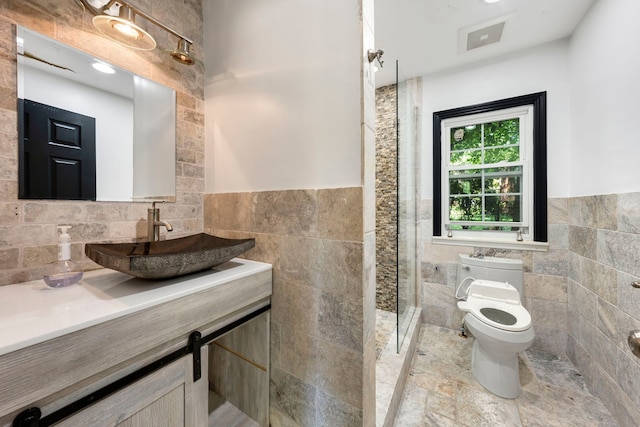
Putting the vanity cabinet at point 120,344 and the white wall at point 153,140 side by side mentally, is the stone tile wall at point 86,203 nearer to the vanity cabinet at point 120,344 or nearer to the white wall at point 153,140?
the white wall at point 153,140

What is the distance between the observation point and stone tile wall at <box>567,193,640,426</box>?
1259 millimetres

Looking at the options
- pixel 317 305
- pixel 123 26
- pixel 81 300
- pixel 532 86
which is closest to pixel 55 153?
pixel 123 26

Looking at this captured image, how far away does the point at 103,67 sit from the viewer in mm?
1134

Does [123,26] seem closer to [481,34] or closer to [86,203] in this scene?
[86,203]

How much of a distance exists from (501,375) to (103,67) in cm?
290

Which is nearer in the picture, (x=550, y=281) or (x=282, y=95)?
(x=282, y=95)

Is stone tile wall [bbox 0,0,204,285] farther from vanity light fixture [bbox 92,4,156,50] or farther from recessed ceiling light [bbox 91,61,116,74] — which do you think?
vanity light fixture [bbox 92,4,156,50]

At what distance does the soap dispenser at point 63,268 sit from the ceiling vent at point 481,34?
2.72m

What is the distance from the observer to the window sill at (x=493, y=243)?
204cm

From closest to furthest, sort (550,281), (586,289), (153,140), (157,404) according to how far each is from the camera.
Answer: (157,404), (153,140), (586,289), (550,281)

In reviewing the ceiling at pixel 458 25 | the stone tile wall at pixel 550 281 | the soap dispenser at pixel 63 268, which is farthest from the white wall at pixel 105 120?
the stone tile wall at pixel 550 281

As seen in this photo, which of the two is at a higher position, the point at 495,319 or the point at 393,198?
the point at 393,198

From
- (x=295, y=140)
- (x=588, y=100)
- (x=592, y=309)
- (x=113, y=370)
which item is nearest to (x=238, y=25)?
(x=295, y=140)

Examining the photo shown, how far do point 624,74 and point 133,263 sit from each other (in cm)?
259
